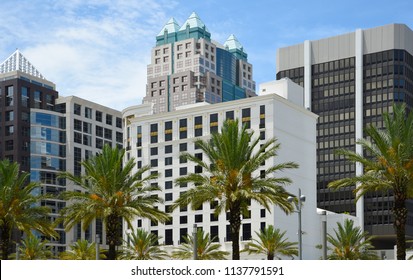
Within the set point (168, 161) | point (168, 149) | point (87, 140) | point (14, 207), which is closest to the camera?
A: point (14, 207)

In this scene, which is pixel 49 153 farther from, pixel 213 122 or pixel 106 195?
pixel 106 195

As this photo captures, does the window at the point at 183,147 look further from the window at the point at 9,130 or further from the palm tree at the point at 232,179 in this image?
the palm tree at the point at 232,179

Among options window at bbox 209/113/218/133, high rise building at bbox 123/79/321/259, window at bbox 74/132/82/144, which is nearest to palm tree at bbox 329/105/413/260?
high rise building at bbox 123/79/321/259

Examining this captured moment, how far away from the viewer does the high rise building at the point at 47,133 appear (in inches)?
6393

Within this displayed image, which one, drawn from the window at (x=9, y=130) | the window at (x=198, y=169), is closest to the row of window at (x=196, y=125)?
the window at (x=198, y=169)

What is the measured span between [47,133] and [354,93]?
69.9 m

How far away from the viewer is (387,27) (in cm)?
18400

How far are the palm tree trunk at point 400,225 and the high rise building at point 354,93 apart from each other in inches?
4995

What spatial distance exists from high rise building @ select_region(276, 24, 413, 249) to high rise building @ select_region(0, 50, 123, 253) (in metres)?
51.6

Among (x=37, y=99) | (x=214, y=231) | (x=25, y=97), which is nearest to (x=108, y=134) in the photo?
(x=37, y=99)

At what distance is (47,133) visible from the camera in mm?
167250

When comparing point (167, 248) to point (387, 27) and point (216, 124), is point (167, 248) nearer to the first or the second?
point (216, 124)
